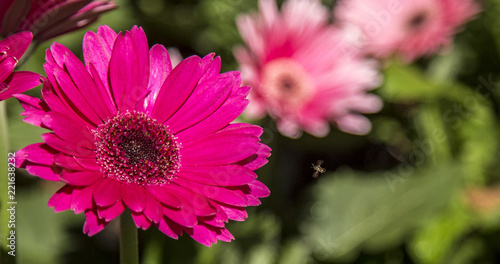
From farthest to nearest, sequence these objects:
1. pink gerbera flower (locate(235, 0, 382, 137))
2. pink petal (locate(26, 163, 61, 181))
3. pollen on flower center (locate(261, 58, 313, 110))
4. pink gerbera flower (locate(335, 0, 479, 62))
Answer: pink gerbera flower (locate(335, 0, 479, 62)) < pollen on flower center (locate(261, 58, 313, 110)) < pink gerbera flower (locate(235, 0, 382, 137)) < pink petal (locate(26, 163, 61, 181))

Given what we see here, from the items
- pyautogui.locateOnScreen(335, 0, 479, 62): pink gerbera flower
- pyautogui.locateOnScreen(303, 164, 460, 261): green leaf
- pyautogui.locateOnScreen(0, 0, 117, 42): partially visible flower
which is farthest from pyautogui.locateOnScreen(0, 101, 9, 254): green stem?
pyautogui.locateOnScreen(335, 0, 479, 62): pink gerbera flower

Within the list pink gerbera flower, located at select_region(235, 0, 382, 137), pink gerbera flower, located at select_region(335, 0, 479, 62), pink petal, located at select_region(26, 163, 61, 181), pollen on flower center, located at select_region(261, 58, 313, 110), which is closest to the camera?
pink petal, located at select_region(26, 163, 61, 181)


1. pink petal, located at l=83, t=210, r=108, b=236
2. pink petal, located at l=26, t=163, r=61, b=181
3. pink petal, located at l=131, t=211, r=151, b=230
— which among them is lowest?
pink petal, located at l=131, t=211, r=151, b=230

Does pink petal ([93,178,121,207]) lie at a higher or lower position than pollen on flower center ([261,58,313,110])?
higher

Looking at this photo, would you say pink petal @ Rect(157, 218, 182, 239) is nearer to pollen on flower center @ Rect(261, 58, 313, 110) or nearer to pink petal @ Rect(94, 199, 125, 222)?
pink petal @ Rect(94, 199, 125, 222)

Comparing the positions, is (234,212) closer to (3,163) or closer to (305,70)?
(3,163)

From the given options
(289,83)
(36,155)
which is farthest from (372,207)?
(36,155)
